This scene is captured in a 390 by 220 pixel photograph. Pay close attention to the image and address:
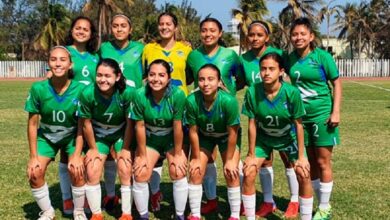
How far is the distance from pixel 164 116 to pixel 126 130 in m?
0.46

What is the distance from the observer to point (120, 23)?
571 cm

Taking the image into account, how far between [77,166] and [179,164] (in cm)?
104

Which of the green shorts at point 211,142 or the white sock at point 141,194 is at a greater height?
the green shorts at point 211,142

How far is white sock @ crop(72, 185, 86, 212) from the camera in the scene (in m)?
5.36

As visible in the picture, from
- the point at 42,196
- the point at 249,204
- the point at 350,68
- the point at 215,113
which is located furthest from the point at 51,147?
the point at 350,68

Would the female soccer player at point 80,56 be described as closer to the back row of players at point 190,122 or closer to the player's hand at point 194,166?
the back row of players at point 190,122

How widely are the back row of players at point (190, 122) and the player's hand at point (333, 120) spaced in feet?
0.04

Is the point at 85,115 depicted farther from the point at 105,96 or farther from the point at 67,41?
the point at 67,41

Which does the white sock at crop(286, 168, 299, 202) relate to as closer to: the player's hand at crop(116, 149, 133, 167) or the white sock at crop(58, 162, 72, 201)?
the player's hand at crop(116, 149, 133, 167)

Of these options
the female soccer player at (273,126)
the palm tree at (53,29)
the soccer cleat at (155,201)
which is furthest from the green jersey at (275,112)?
the palm tree at (53,29)

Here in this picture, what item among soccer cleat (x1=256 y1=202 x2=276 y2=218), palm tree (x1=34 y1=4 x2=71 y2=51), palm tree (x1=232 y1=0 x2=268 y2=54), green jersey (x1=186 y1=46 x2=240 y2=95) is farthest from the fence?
green jersey (x1=186 y1=46 x2=240 y2=95)

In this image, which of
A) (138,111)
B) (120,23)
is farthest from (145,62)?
(138,111)

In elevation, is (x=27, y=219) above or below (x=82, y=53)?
below

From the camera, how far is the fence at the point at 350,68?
46531mm
